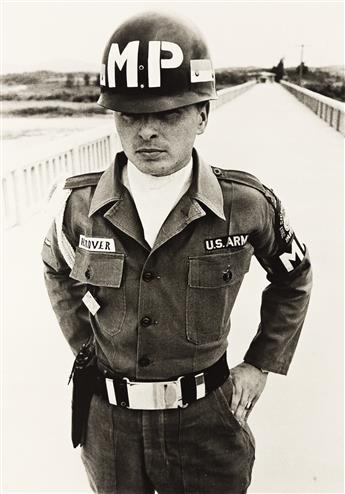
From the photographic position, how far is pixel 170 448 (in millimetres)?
1024

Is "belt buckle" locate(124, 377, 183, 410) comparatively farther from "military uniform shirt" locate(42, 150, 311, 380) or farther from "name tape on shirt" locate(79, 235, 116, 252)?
"name tape on shirt" locate(79, 235, 116, 252)

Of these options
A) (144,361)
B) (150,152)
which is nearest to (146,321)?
(144,361)

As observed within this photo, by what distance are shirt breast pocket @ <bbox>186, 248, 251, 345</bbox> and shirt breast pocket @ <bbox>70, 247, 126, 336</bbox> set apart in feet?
0.40

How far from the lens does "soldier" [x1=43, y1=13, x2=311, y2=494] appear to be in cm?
87

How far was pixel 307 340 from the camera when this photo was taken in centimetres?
185

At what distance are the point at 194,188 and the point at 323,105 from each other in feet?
2.32

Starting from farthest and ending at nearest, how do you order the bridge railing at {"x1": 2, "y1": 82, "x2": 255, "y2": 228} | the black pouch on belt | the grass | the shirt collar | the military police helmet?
the bridge railing at {"x1": 2, "y1": 82, "x2": 255, "y2": 228} → the grass → the black pouch on belt → the shirt collar → the military police helmet

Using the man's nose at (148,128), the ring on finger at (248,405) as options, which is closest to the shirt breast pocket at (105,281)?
the man's nose at (148,128)

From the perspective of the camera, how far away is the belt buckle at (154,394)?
101 cm

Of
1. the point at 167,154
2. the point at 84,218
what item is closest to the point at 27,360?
the point at 84,218

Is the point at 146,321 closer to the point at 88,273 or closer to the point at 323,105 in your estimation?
the point at 88,273

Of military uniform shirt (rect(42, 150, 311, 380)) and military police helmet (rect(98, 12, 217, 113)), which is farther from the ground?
military police helmet (rect(98, 12, 217, 113))

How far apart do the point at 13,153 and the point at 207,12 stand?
0.76m

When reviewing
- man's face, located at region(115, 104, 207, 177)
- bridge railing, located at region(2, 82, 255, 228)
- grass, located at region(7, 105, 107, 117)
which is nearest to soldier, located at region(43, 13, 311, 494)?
man's face, located at region(115, 104, 207, 177)
